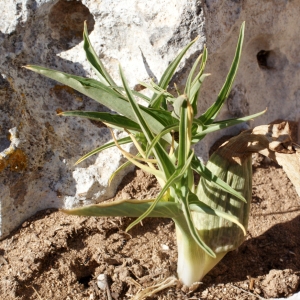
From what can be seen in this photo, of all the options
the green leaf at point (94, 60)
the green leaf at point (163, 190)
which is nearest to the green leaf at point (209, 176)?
the green leaf at point (163, 190)

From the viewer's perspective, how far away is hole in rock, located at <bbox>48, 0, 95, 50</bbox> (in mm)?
1498

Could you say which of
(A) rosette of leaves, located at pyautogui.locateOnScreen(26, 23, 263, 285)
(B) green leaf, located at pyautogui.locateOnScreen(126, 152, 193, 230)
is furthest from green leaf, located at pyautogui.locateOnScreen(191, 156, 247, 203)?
(B) green leaf, located at pyautogui.locateOnScreen(126, 152, 193, 230)

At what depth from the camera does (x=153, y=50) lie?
1416 mm

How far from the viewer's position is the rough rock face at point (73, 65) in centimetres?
140

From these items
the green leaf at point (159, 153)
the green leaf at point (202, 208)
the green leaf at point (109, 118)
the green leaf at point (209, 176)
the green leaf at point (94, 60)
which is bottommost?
the green leaf at point (202, 208)

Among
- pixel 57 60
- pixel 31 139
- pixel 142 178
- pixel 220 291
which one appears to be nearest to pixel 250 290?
pixel 220 291

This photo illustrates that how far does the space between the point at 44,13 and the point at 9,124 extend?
0.39m

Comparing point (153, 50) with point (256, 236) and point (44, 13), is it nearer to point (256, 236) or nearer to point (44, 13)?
point (44, 13)

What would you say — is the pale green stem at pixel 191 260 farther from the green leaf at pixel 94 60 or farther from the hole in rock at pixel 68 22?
the hole in rock at pixel 68 22

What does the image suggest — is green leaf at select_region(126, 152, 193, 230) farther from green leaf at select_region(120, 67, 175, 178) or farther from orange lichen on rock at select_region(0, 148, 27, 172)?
orange lichen on rock at select_region(0, 148, 27, 172)

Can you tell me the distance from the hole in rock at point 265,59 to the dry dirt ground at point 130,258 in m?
0.62

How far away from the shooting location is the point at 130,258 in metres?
1.38

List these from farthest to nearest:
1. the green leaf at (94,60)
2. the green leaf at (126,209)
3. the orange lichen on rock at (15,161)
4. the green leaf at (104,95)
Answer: the orange lichen on rock at (15,161)
the green leaf at (94,60)
the green leaf at (104,95)
the green leaf at (126,209)

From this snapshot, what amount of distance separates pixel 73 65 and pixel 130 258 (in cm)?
69
